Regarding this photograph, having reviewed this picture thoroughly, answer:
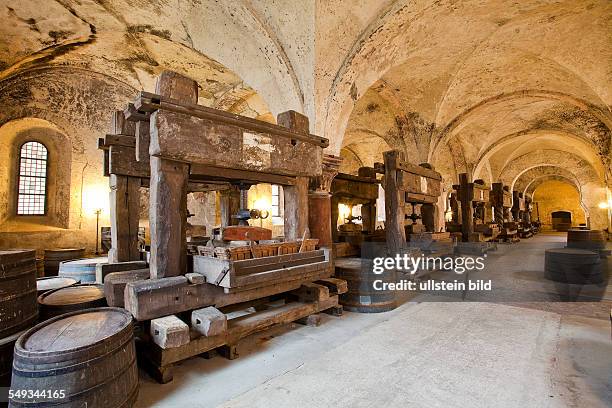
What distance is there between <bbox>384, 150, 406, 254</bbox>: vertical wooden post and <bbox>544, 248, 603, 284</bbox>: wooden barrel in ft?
10.8

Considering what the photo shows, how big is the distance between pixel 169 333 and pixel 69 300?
151 centimetres

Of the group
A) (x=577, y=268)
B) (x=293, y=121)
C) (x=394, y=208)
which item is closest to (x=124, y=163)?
(x=293, y=121)

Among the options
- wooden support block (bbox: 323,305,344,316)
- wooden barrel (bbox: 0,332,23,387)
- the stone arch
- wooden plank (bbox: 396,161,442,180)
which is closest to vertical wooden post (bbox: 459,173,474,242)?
wooden plank (bbox: 396,161,442,180)

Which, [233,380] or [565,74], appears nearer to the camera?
[233,380]

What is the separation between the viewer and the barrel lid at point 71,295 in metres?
3.01

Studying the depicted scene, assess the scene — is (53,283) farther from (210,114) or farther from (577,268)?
(577,268)

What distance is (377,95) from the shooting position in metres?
10.5

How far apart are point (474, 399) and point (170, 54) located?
10.1 metres

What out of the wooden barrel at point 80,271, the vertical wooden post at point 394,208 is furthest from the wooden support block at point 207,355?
the vertical wooden post at point 394,208

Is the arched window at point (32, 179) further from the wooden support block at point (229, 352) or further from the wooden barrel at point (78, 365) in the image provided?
the wooden support block at point (229, 352)

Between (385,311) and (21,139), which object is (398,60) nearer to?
(385,311)

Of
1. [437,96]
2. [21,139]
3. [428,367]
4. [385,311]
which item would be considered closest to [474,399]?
[428,367]

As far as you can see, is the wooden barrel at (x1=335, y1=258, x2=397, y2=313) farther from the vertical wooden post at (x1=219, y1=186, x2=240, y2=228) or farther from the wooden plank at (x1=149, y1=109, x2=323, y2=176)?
the vertical wooden post at (x1=219, y1=186, x2=240, y2=228)

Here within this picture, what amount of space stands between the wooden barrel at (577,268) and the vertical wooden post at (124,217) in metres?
8.13
